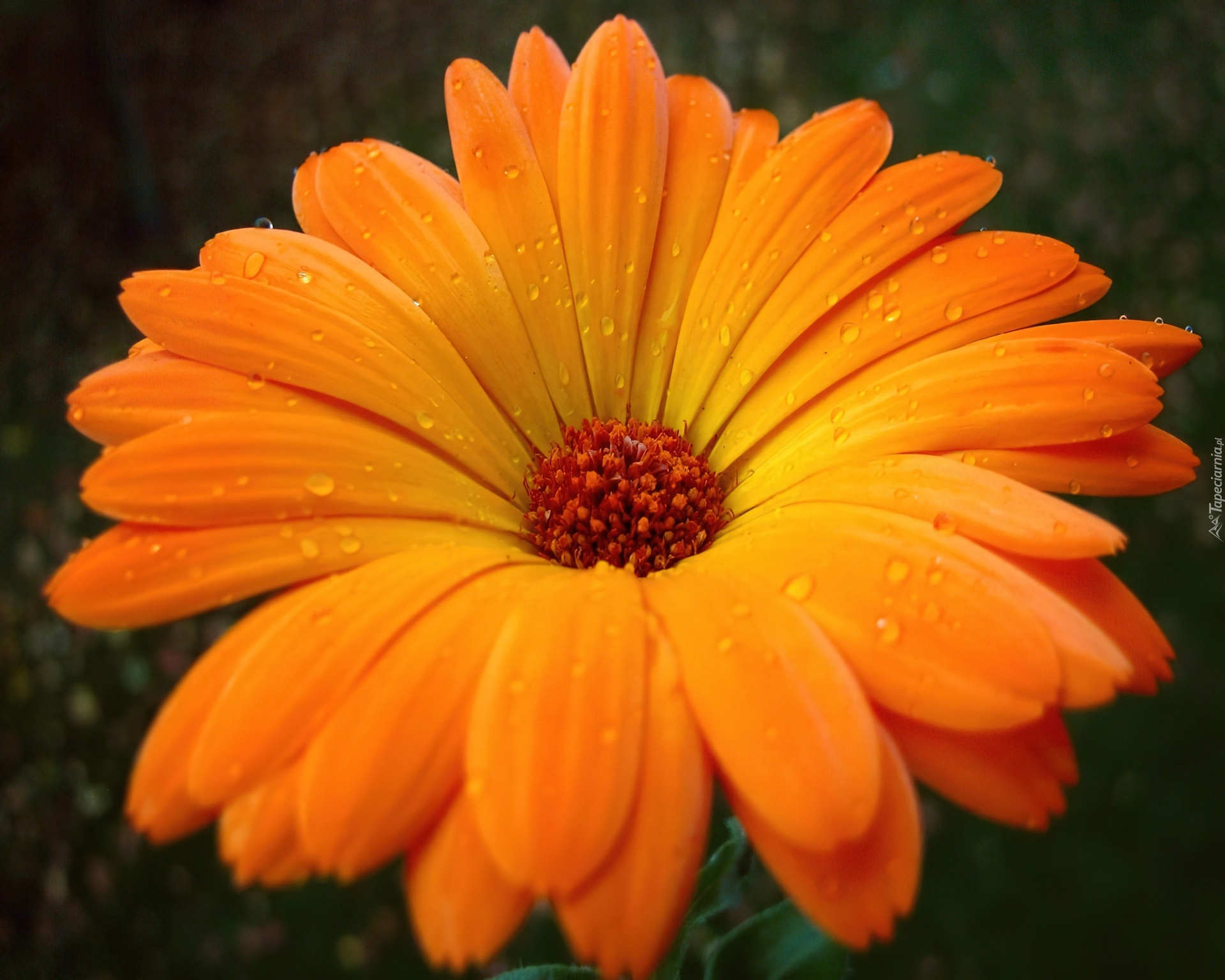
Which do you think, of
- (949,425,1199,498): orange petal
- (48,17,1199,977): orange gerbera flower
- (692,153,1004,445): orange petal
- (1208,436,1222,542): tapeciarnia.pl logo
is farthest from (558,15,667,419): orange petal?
(1208,436,1222,542): tapeciarnia.pl logo

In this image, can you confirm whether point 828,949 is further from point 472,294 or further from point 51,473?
point 51,473

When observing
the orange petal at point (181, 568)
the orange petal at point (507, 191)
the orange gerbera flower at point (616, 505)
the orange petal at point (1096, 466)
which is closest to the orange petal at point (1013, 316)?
the orange gerbera flower at point (616, 505)

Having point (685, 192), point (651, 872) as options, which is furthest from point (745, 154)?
point (651, 872)

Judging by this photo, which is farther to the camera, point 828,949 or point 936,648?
point 828,949

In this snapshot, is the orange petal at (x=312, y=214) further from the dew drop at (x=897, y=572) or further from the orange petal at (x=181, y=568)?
the dew drop at (x=897, y=572)

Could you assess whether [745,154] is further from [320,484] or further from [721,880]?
[721,880]

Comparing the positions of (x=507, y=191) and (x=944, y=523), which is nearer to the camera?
(x=944, y=523)

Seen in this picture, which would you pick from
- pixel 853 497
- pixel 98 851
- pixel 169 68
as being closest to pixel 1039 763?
pixel 853 497
